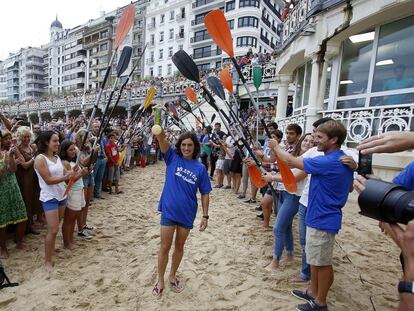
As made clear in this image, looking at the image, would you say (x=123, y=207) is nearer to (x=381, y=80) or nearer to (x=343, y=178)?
(x=343, y=178)

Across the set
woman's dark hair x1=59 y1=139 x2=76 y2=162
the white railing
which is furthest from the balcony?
woman's dark hair x1=59 y1=139 x2=76 y2=162

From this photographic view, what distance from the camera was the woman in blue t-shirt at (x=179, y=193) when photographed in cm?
259

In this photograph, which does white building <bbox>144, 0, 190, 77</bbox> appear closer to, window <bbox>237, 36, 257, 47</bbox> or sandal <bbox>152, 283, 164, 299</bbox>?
window <bbox>237, 36, 257, 47</bbox>

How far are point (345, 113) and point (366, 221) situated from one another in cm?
238

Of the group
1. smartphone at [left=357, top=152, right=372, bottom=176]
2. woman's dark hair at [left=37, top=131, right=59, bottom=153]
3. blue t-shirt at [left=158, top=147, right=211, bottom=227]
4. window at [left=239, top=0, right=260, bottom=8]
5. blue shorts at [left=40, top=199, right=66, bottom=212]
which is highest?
window at [left=239, top=0, right=260, bottom=8]

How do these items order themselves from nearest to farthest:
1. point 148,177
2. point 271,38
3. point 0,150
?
point 0,150, point 148,177, point 271,38

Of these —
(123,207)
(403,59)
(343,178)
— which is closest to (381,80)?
(403,59)

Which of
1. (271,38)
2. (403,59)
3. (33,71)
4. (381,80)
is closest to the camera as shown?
(403,59)

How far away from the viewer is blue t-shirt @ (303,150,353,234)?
2160 millimetres

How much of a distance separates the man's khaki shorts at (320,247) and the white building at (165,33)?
39.8 metres

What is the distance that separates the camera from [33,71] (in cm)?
7031

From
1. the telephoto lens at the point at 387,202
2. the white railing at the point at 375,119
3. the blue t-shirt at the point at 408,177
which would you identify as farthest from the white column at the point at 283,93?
the telephoto lens at the point at 387,202

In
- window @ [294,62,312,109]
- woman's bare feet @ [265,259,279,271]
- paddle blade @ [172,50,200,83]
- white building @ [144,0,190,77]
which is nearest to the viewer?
woman's bare feet @ [265,259,279,271]

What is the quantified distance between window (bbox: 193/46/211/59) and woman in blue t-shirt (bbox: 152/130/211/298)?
3767cm
